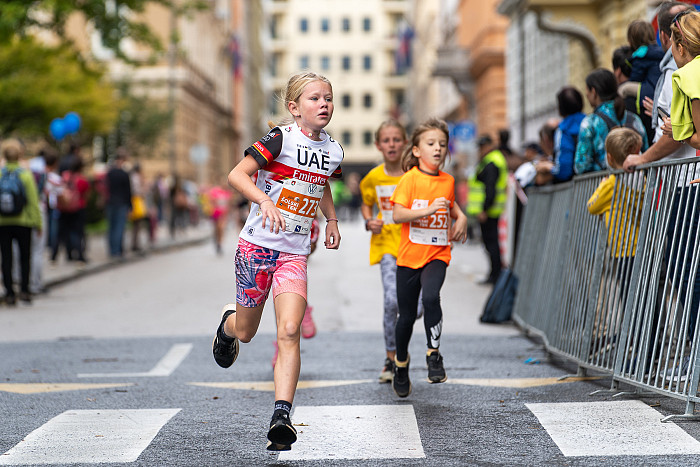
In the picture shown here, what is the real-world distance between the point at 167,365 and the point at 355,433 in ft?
10.6

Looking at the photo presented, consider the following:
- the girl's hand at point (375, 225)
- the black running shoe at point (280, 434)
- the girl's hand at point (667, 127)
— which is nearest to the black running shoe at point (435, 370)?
the girl's hand at point (375, 225)

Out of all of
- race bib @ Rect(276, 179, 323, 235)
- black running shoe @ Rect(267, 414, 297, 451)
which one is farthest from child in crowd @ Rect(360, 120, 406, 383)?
black running shoe @ Rect(267, 414, 297, 451)

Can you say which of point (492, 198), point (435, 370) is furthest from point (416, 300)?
point (492, 198)

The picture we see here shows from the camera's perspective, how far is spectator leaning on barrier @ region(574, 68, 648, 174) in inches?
347

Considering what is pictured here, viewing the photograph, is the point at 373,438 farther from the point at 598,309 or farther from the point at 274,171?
the point at 598,309

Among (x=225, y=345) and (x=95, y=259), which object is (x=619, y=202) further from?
(x=95, y=259)

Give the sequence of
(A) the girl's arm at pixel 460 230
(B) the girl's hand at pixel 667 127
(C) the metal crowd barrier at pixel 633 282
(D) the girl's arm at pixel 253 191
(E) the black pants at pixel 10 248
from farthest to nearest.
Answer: (E) the black pants at pixel 10 248
(A) the girl's arm at pixel 460 230
(B) the girl's hand at pixel 667 127
(C) the metal crowd barrier at pixel 633 282
(D) the girl's arm at pixel 253 191

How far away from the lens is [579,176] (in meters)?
8.42

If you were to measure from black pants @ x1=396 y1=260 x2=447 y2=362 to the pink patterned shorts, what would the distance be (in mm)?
1386

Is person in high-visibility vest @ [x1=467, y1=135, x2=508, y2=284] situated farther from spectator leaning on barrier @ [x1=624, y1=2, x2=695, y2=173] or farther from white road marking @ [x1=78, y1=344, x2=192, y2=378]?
spectator leaning on barrier @ [x1=624, y1=2, x2=695, y2=173]

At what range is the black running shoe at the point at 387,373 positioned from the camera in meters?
7.80

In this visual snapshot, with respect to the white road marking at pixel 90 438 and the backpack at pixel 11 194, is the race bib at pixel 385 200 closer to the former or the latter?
the white road marking at pixel 90 438

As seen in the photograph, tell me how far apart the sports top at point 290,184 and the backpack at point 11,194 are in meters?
8.17

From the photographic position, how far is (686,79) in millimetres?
6145
